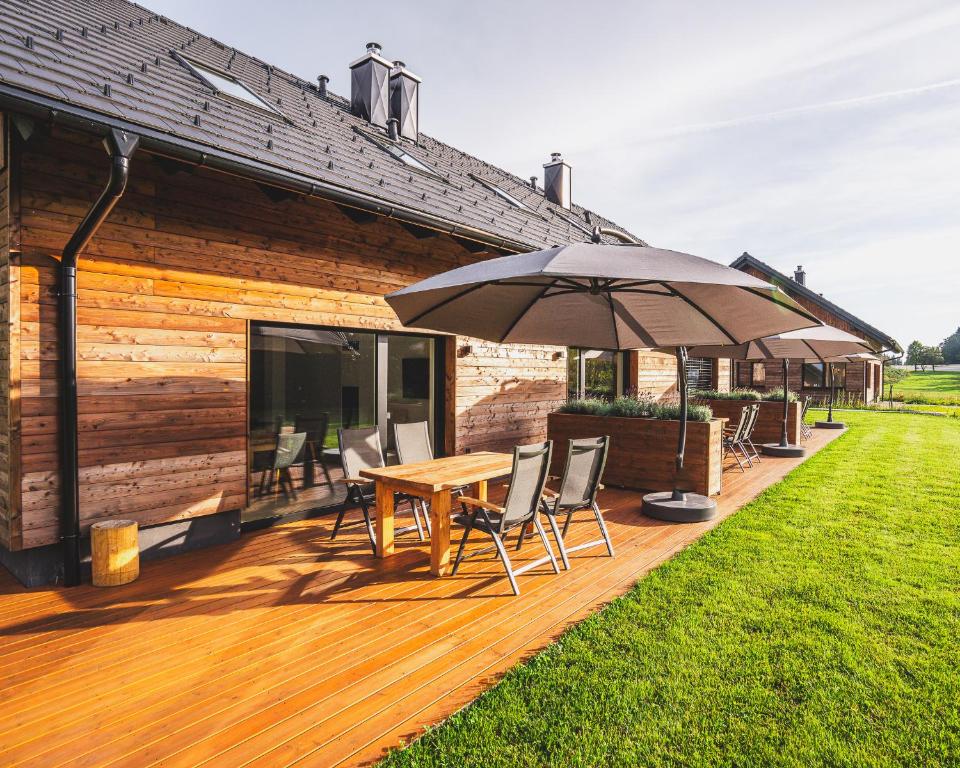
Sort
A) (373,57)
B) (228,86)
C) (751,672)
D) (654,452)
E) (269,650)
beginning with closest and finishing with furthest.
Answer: (751,672) → (269,650) → (228,86) → (654,452) → (373,57)

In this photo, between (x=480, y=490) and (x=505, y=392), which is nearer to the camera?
(x=480, y=490)

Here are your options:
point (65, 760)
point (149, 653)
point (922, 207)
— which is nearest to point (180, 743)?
point (65, 760)

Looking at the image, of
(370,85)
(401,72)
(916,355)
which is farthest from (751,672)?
(916,355)

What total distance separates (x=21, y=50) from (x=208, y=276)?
192cm

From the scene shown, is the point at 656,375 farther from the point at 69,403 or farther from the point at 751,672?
the point at 69,403

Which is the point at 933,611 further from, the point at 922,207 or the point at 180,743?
the point at 922,207

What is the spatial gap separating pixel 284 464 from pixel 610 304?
3649 mm

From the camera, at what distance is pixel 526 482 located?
12.8 feet

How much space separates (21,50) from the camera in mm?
3859

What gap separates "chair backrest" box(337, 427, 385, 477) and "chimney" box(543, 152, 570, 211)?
10.2 m

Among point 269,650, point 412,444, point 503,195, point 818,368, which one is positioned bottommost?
point 269,650

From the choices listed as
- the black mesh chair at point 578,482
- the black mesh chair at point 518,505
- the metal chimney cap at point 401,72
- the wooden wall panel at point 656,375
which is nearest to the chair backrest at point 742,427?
the wooden wall panel at point 656,375

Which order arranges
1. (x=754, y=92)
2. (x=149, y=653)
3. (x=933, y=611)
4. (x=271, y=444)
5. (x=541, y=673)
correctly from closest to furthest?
(x=541, y=673), (x=149, y=653), (x=933, y=611), (x=271, y=444), (x=754, y=92)

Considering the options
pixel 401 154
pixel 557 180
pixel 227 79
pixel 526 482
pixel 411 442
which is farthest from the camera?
pixel 557 180
